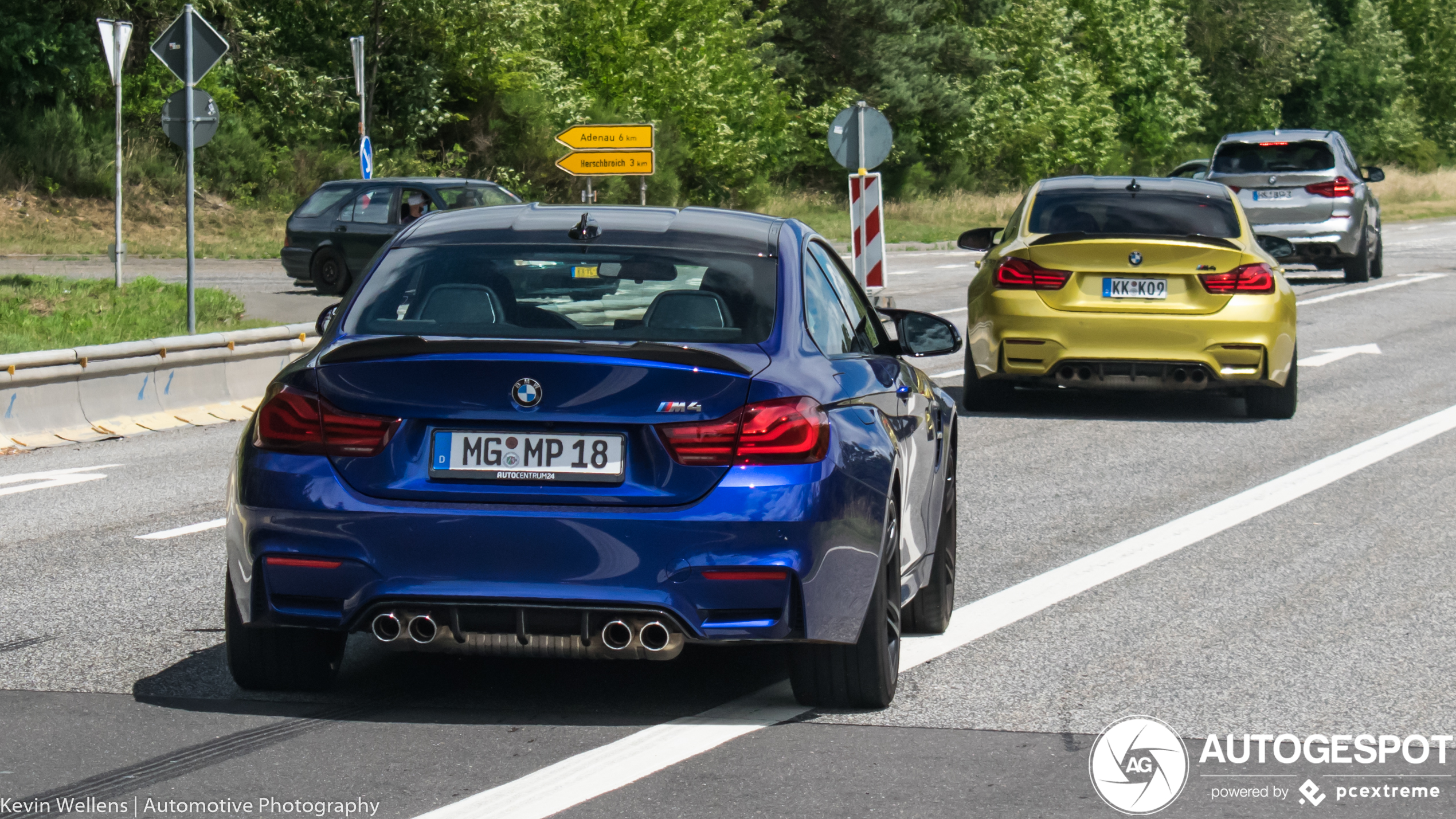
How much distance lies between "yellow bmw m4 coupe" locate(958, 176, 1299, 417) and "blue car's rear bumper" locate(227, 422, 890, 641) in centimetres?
787

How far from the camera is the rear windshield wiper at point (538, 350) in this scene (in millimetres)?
5039

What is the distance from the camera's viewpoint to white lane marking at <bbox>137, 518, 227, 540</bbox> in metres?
8.62

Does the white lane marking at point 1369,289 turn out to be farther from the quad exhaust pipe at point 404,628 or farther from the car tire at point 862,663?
the quad exhaust pipe at point 404,628

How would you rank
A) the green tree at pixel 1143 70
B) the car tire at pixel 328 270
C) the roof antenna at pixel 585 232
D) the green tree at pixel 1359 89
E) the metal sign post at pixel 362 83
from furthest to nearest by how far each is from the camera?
the green tree at pixel 1359 89, the green tree at pixel 1143 70, the metal sign post at pixel 362 83, the car tire at pixel 328 270, the roof antenna at pixel 585 232

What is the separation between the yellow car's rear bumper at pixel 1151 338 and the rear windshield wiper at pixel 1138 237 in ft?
1.19

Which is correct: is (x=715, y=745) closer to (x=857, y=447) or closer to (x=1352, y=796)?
(x=857, y=447)

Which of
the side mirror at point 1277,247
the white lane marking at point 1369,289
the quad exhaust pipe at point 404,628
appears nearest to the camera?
the quad exhaust pipe at point 404,628

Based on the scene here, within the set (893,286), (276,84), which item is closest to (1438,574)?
(893,286)

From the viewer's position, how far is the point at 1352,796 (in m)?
4.70

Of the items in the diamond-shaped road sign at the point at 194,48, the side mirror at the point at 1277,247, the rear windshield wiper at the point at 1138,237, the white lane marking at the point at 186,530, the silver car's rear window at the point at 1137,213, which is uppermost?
the diamond-shaped road sign at the point at 194,48

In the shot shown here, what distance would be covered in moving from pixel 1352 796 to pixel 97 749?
3.05m

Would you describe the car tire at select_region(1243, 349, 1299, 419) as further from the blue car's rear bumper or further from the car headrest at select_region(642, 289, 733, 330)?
the blue car's rear bumper

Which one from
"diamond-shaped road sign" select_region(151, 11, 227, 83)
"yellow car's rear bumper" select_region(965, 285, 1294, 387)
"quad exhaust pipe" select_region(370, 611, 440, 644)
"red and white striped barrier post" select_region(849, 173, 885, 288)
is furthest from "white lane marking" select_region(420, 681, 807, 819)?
"red and white striped barrier post" select_region(849, 173, 885, 288)

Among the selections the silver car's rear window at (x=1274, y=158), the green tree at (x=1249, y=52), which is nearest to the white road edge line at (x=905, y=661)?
the silver car's rear window at (x=1274, y=158)
